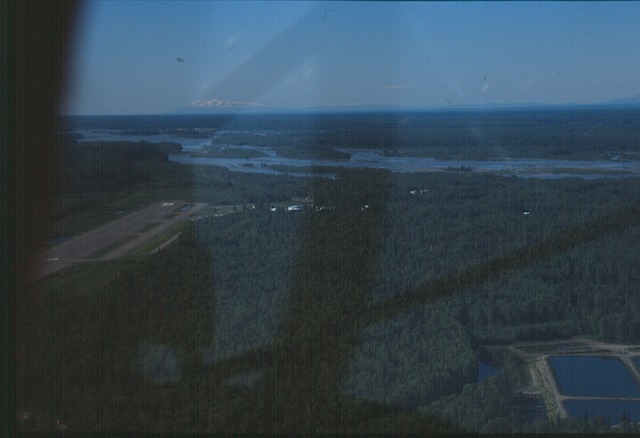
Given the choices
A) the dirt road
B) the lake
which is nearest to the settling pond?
the lake

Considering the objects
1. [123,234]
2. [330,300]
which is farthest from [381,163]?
[123,234]

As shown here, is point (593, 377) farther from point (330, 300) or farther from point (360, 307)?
point (330, 300)

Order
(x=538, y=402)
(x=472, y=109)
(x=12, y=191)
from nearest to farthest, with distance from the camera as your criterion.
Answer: (x=538, y=402) → (x=12, y=191) → (x=472, y=109)

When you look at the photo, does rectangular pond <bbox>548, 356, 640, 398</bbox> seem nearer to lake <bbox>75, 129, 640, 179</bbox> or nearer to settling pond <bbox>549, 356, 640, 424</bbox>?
settling pond <bbox>549, 356, 640, 424</bbox>

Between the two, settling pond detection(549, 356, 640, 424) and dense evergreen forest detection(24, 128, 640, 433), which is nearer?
settling pond detection(549, 356, 640, 424)

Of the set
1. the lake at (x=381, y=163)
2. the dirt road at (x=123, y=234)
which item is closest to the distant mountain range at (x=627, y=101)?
the lake at (x=381, y=163)

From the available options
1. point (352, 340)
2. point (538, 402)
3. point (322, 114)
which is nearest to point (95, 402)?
point (352, 340)

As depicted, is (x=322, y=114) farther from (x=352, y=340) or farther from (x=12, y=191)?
(x=12, y=191)
